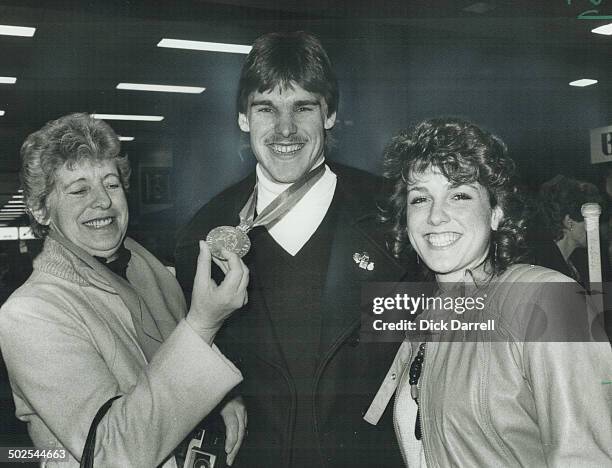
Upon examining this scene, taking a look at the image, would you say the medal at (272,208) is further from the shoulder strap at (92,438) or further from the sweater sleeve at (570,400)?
the sweater sleeve at (570,400)

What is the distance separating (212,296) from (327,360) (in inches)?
16.8

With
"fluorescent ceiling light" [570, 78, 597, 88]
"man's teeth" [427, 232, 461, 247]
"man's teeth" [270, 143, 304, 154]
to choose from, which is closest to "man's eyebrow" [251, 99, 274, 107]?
"man's teeth" [270, 143, 304, 154]

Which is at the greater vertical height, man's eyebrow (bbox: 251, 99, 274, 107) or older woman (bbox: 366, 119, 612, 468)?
man's eyebrow (bbox: 251, 99, 274, 107)

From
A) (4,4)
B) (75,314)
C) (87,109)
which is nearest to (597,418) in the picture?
(75,314)

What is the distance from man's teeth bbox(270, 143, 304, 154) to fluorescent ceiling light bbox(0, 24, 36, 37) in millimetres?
804

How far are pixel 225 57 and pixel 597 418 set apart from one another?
142cm

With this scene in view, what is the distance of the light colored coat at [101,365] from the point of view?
1690 mm

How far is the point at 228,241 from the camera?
6.11 ft

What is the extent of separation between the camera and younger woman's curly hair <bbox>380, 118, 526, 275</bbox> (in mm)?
1758

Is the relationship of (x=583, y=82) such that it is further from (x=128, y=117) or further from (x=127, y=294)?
(x=127, y=294)

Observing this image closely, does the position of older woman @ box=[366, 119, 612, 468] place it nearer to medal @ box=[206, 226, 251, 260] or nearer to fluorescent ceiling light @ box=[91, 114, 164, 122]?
medal @ box=[206, 226, 251, 260]

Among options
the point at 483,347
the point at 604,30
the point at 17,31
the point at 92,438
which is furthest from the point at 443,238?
the point at 17,31

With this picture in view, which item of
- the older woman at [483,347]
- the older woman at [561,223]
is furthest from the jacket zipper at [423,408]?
the older woman at [561,223]

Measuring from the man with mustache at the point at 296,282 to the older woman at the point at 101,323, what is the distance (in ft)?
0.51
